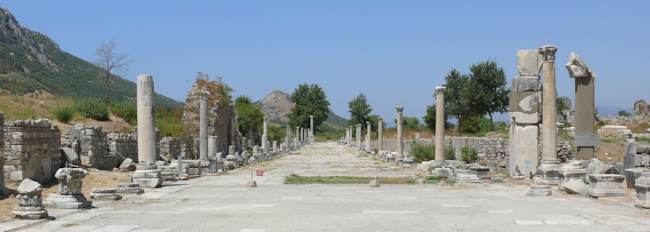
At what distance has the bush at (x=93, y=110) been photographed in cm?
3791

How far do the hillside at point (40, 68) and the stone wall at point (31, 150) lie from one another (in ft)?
117

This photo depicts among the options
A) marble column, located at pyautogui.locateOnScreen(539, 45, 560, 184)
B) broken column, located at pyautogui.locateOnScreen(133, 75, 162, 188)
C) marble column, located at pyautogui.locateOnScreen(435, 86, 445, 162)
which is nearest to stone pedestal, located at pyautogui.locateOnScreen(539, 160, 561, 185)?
marble column, located at pyautogui.locateOnScreen(539, 45, 560, 184)

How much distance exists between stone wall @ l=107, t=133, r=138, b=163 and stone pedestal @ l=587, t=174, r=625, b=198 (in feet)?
61.9

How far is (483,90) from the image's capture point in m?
66.3

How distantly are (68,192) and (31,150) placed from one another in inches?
276

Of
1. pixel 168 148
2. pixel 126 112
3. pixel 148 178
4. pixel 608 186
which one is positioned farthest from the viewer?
pixel 126 112

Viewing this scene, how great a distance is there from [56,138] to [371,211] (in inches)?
507

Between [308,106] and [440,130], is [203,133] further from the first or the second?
[308,106]

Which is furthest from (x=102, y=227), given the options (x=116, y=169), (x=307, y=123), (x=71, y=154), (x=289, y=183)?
(x=307, y=123)

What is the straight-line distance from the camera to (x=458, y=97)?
71.5 meters

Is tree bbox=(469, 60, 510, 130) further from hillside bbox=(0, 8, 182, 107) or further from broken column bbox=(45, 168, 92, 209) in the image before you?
broken column bbox=(45, 168, 92, 209)

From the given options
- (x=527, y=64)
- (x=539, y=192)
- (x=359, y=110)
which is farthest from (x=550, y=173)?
(x=359, y=110)

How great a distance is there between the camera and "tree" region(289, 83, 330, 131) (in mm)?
115625

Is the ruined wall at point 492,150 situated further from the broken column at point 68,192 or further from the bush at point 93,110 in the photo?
the broken column at point 68,192
